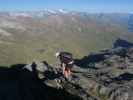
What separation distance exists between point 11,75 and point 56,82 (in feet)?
110

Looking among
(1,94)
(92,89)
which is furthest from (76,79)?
(1,94)

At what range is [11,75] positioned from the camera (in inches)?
3568

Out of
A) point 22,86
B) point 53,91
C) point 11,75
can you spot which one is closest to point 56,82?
point 53,91

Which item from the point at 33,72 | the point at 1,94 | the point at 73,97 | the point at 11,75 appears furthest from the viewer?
the point at 11,75

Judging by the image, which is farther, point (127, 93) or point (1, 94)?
point (1, 94)

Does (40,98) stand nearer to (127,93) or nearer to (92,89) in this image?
(92,89)

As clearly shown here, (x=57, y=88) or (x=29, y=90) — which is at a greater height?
(x=57, y=88)

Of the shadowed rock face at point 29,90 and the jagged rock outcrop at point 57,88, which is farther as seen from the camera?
the jagged rock outcrop at point 57,88

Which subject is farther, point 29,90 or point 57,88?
point 29,90

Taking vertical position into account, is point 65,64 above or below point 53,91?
above

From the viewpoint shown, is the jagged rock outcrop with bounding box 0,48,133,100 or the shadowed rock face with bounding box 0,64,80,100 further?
the jagged rock outcrop with bounding box 0,48,133,100

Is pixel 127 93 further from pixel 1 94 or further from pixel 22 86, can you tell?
pixel 1 94

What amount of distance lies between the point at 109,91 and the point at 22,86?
21.9m

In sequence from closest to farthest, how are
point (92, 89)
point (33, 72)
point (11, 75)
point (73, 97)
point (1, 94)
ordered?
point (73, 97)
point (92, 89)
point (1, 94)
point (33, 72)
point (11, 75)
